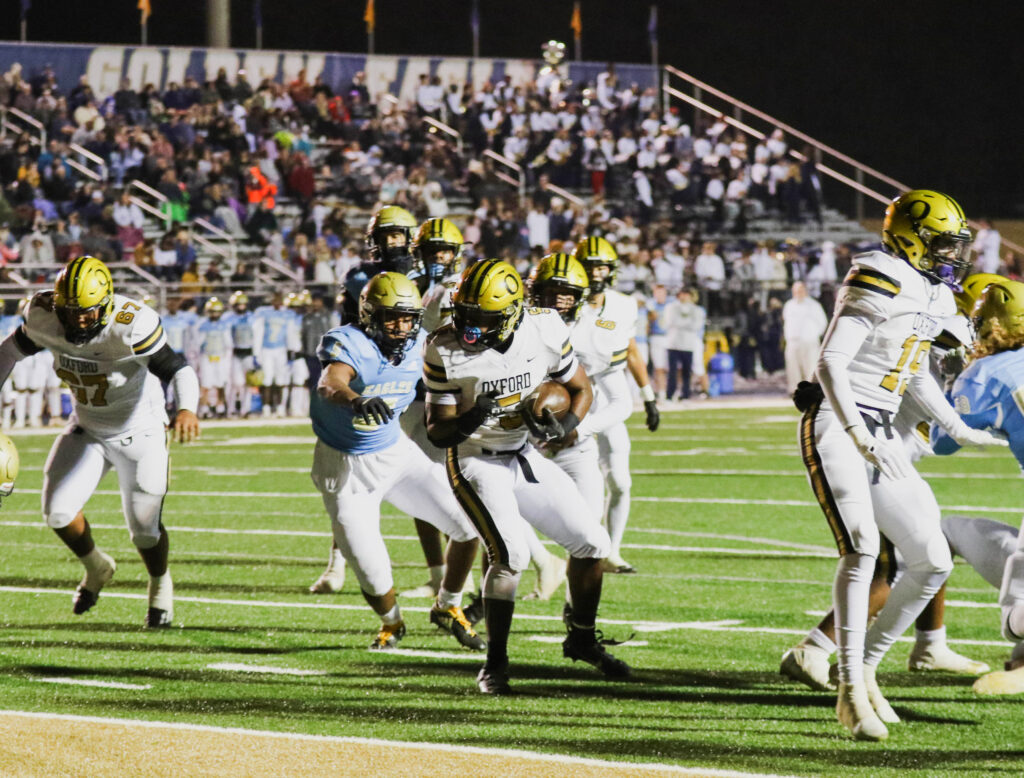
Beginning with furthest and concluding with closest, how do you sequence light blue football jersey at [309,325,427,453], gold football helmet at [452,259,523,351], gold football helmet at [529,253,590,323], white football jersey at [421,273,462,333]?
white football jersey at [421,273,462,333] → gold football helmet at [529,253,590,323] → light blue football jersey at [309,325,427,453] → gold football helmet at [452,259,523,351]

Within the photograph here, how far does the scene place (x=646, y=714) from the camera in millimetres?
5383

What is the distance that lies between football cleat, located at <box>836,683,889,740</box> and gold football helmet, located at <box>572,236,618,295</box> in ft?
11.9

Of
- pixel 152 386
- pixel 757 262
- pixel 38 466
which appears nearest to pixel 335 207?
pixel 757 262

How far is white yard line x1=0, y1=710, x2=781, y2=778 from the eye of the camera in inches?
179

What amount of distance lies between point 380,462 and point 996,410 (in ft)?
8.31

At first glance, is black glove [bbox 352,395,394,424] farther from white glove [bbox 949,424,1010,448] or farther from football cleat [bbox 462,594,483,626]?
white glove [bbox 949,424,1010,448]

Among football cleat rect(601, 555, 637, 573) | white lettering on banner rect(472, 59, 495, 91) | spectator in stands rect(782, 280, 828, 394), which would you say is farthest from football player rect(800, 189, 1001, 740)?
white lettering on banner rect(472, 59, 495, 91)

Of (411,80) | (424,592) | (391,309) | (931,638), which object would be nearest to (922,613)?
(931,638)

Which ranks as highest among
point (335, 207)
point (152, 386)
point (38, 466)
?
point (335, 207)

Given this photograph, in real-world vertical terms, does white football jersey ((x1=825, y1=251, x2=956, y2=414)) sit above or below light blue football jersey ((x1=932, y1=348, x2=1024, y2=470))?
above

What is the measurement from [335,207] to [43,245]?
15.0ft

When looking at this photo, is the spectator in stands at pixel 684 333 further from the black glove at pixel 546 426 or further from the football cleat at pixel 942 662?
the black glove at pixel 546 426

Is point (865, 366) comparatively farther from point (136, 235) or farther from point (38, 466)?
point (136, 235)

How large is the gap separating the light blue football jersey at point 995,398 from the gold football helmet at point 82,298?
353 centimetres
